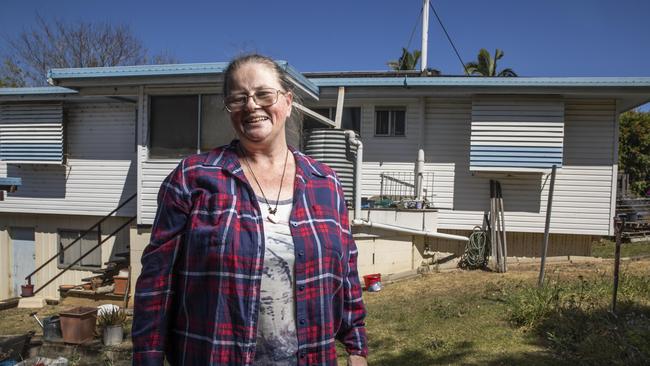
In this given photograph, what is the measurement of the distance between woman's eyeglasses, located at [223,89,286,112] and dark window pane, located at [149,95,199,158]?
25.4 feet

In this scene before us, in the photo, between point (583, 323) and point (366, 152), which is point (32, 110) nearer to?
point (366, 152)

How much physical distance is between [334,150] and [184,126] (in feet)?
9.41

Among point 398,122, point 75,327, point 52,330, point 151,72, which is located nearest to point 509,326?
point 75,327

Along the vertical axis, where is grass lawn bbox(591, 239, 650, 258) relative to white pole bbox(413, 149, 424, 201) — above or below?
below

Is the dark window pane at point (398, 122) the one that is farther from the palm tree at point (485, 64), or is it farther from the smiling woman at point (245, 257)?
the palm tree at point (485, 64)

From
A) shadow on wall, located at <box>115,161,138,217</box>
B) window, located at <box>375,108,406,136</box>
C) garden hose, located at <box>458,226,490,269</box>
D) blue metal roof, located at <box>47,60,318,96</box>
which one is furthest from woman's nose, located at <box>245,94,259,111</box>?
shadow on wall, located at <box>115,161,138,217</box>

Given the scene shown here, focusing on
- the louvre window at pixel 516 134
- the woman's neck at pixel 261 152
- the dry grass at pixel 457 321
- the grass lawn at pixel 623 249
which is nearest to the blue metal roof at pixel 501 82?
the louvre window at pixel 516 134

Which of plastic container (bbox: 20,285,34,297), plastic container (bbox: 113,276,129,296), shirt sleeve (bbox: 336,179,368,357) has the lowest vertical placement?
plastic container (bbox: 20,285,34,297)

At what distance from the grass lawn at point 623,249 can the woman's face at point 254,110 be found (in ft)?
35.1

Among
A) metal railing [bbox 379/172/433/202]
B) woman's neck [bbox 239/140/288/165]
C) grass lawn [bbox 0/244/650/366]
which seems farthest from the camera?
metal railing [bbox 379/172/433/202]

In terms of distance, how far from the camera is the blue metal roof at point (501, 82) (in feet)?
29.6

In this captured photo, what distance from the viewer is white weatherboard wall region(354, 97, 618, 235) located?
9.80m

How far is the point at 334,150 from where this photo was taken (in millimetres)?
9156

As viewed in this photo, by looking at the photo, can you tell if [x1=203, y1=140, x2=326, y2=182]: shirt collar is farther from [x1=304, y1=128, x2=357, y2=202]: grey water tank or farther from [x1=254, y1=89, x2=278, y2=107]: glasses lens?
[x1=304, y1=128, x2=357, y2=202]: grey water tank
